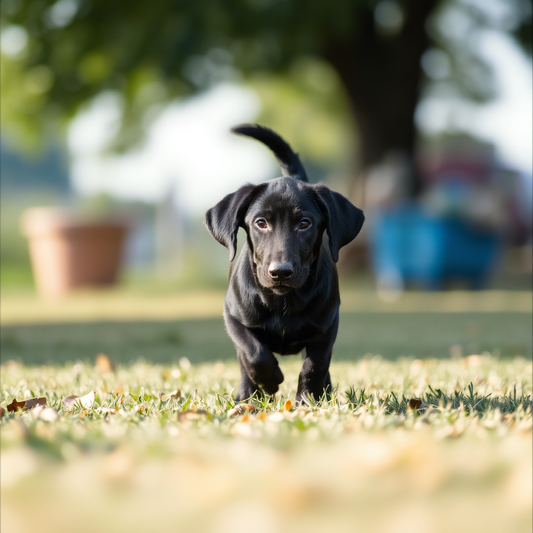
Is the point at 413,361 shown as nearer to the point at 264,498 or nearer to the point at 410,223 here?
the point at 264,498

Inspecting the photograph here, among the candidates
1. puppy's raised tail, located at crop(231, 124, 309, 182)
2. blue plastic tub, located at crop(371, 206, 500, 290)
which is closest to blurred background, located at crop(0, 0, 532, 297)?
blue plastic tub, located at crop(371, 206, 500, 290)

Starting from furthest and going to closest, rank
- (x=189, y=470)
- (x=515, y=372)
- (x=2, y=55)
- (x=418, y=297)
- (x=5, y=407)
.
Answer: (x=2, y=55) → (x=418, y=297) → (x=515, y=372) → (x=5, y=407) → (x=189, y=470)

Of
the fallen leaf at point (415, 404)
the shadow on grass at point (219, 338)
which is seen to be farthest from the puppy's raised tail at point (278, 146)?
the shadow on grass at point (219, 338)

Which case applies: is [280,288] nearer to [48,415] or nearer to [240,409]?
[240,409]

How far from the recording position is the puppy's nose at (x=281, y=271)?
2451 mm

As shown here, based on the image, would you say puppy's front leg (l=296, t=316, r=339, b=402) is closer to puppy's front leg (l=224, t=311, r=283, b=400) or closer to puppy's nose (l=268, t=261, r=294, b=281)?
puppy's front leg (l=224, t=311, r=283, b=400)

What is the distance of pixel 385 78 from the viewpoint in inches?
520

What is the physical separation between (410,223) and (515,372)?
263 inches

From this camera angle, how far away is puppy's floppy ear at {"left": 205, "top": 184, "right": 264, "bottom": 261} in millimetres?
2758

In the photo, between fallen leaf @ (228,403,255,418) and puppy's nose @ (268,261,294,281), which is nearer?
fallen leaf @ (228,403,255,418)

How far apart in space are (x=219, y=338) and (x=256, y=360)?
2.93m

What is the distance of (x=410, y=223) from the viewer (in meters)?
9.98

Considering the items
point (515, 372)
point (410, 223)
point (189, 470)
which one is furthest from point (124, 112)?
point (189, 470)

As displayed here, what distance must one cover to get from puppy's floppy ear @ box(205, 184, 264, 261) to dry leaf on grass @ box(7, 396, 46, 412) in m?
0.92
